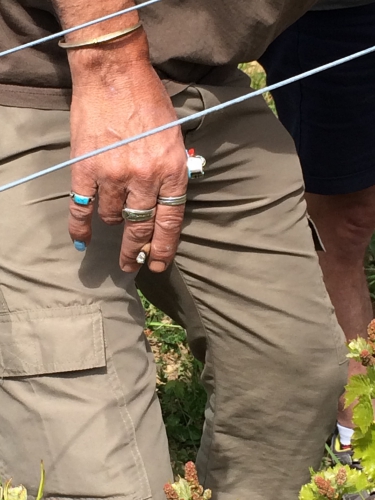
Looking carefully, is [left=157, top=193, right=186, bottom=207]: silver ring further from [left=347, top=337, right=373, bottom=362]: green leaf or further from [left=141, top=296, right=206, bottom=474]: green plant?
[left=141, top=296, right=206, bottom=474]: green plant

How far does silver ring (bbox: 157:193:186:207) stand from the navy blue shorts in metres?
0.86

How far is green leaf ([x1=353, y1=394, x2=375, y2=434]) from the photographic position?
1026mm

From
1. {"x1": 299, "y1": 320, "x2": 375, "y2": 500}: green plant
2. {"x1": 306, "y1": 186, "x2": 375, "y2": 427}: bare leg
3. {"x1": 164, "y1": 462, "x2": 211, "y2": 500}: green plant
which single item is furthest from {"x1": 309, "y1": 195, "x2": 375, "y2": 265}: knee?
{"x1": 164, "y1": 462, "x2": 211, "y2": 500}: green plant

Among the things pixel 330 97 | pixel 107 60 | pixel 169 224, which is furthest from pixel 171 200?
pixel 330 97

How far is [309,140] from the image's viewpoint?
7.47 feet

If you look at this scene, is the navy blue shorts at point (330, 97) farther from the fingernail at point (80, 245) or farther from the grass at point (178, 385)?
the fingernail at point (80, 245)

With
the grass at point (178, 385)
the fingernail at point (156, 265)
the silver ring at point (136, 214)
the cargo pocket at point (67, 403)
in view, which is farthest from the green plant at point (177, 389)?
the silver ring at point (136, 214)

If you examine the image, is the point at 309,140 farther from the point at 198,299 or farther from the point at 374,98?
the point at 198,299

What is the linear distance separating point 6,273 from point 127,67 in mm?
430

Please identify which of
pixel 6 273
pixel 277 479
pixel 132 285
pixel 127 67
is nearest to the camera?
pixel 127 67

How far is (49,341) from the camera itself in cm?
145

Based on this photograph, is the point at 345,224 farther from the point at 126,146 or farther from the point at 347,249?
the point at 126,146

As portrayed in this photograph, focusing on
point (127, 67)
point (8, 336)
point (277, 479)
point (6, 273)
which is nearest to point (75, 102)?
point (127, 67)

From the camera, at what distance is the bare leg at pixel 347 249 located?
7.60 feet
